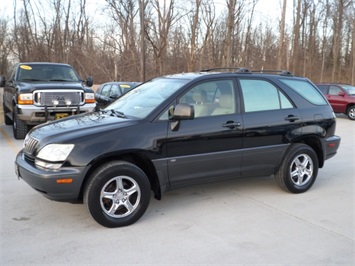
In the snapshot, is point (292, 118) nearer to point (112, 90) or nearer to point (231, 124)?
point (231, 124)

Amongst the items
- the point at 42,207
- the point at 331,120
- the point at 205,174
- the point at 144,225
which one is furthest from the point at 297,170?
the point at 42,207

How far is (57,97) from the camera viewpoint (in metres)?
8.39

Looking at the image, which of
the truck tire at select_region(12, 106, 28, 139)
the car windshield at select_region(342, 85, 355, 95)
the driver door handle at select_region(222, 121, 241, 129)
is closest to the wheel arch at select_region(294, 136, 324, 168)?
the driver door handle at select_region(222, 121, 241, 129)

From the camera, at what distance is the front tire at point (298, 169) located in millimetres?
4950

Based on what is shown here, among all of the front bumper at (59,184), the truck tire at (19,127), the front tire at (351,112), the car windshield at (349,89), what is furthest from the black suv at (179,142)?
the car windshield at (349,89)

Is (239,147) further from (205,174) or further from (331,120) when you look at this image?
(331,120)

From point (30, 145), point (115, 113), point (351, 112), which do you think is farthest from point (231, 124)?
point (351, 112)

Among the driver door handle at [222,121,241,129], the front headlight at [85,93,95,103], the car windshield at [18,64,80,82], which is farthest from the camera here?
the car windshield at [18,64,80,82]

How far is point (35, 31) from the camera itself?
102ft

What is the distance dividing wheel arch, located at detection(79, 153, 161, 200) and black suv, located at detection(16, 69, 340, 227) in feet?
0.04

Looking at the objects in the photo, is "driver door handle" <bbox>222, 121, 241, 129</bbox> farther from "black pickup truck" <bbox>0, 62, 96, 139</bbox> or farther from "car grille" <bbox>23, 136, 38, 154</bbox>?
"black pickup truck" <bbox>0, 62, 96, 139</bbox>

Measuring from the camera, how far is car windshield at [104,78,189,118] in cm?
429

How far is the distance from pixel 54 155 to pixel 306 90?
3.77 metres

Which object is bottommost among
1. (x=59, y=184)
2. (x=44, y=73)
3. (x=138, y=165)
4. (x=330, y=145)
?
(x=59, y=184)
